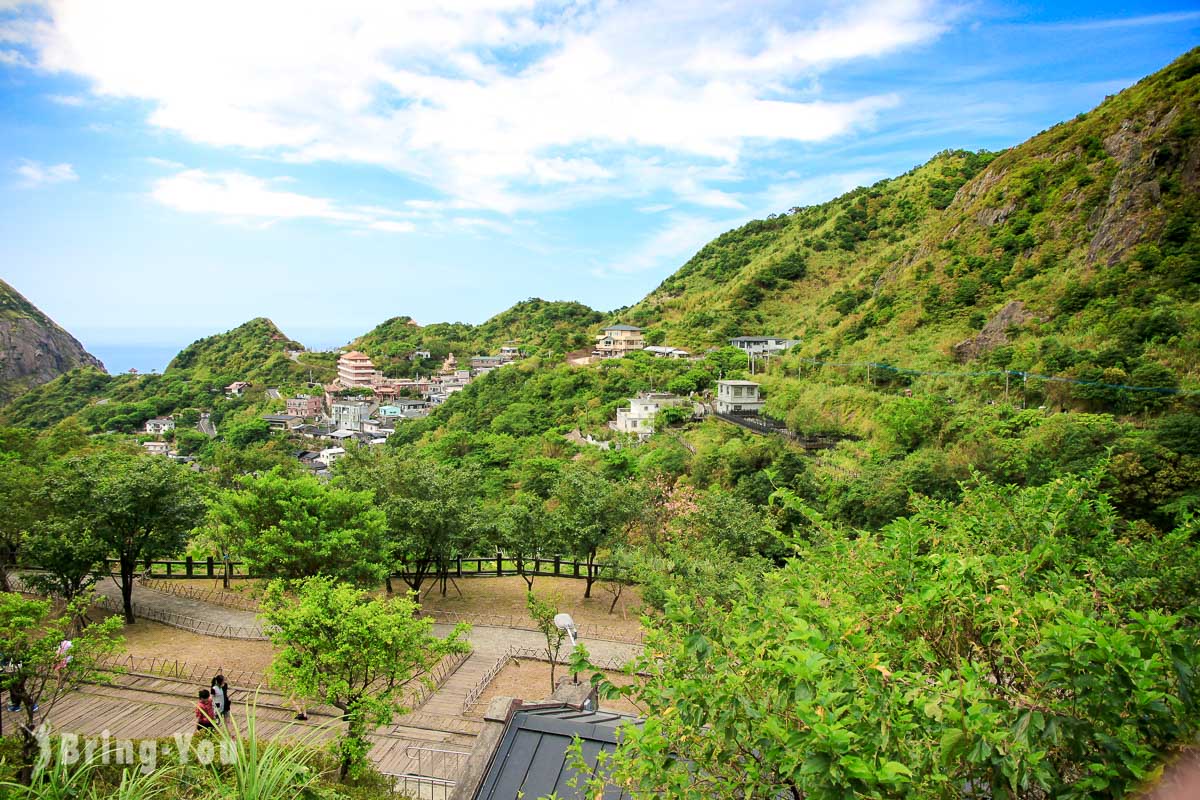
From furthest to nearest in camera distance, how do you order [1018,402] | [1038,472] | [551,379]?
[551,379], [1018,402], [1038,472]

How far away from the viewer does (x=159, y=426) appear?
62781 millimetres

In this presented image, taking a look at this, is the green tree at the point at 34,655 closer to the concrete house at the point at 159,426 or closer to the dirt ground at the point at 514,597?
the dirt ground at the point at 514,597

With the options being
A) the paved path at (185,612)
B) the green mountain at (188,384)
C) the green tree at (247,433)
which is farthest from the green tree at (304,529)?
the green mountain at (188,384)

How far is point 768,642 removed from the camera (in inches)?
136

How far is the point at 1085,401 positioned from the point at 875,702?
20211 millimetres

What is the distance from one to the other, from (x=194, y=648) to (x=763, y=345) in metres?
38.4

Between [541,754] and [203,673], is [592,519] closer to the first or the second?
[203,673]

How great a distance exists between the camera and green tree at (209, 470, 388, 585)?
12492 mm

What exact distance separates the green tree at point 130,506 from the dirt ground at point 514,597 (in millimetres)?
2131

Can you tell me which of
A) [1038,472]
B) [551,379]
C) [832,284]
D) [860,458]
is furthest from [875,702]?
[832,284]

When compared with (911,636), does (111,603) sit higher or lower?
lower

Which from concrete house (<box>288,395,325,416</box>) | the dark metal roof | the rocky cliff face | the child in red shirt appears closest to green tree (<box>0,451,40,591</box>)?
the child in red shirt

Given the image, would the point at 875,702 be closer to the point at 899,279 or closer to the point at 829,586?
the point at 829,586

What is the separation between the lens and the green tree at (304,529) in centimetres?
1249
